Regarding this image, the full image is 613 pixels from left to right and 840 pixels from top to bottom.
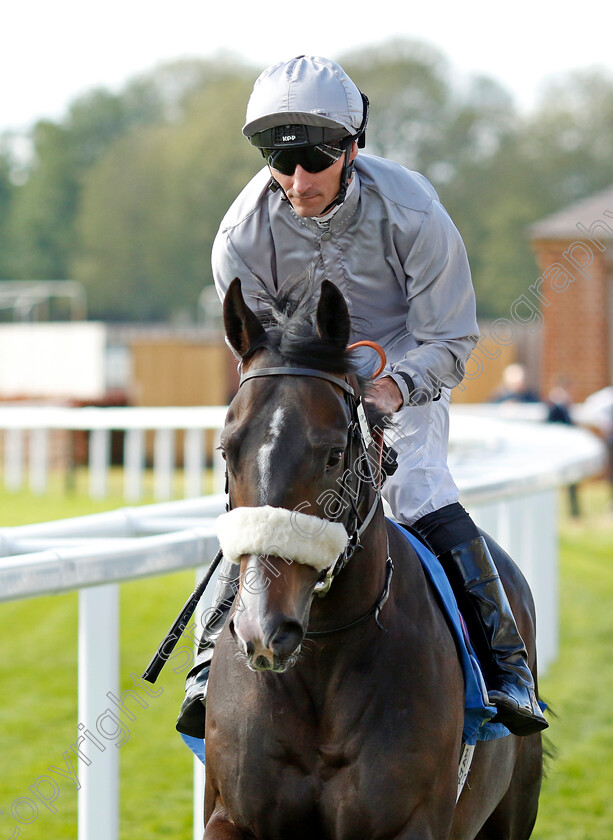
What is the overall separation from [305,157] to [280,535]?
0.99m

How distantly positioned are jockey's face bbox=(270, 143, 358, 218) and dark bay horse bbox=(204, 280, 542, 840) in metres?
0.34

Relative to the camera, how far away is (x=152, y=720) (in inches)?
242

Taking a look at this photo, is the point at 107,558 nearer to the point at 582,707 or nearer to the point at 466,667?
the point at 466,667

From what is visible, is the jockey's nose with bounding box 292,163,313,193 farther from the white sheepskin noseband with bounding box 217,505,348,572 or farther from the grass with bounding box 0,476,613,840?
the grass with bounding box 0,476,613,840

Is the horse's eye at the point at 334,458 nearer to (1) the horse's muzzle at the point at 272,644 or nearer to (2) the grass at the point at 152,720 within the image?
(1) the horse's muzzle at the point at 272,644

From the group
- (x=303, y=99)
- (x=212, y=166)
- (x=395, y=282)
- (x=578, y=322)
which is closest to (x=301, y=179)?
(x=303, y=99)

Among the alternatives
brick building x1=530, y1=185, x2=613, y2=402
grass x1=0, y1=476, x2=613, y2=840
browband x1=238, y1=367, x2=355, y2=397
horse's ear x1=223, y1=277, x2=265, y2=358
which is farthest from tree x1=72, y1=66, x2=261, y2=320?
browband x1=238, y1=367, x2=355, y2=397

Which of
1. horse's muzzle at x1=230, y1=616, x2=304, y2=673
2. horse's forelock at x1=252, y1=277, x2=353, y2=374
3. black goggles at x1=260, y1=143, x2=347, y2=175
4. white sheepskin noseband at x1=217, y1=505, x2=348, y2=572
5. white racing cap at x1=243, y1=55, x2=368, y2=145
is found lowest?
horse's muzzle at x1=230, y1=616, x2=304, y2=673

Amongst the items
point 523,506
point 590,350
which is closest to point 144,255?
point 590,350

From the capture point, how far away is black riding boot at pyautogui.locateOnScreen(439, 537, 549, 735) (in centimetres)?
292

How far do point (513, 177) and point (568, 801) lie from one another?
157 ft

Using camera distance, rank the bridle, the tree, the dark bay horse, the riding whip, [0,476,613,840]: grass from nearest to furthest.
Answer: the dark bay horse, the bridle, the riding whip, [0,476,613,840]: grass, the tree

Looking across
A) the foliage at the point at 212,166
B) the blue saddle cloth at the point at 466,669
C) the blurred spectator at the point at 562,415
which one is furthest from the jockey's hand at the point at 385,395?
the foliage at the point at 212,166

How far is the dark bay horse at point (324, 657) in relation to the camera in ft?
7.25
